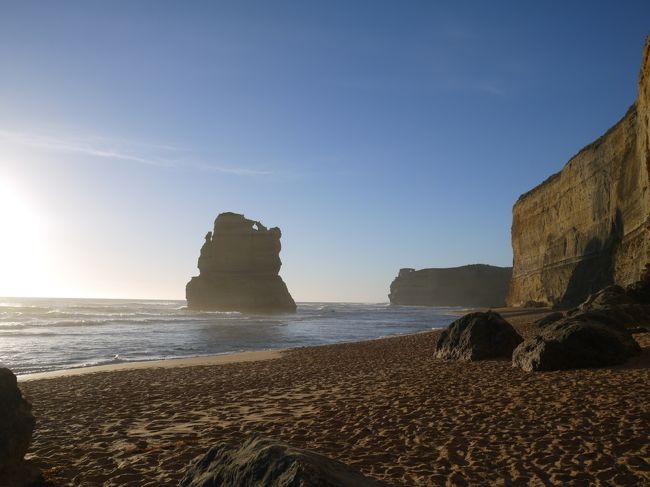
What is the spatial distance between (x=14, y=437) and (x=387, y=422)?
16.5ft

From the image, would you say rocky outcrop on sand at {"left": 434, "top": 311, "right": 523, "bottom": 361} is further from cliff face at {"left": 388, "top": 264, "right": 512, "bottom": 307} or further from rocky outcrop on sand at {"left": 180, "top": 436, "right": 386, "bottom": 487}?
cliff face at {"left": 388, "top": 264, "right": 512, "bottom": 307}

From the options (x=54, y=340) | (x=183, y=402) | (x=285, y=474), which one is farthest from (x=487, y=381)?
(x=54, y=340)

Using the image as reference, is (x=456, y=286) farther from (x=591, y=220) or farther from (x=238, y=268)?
(x=591, y=220)

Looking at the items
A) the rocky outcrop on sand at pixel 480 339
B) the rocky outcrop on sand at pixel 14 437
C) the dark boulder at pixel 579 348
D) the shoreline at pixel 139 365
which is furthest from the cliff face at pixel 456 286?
the rocky outcrop on sand at pixel 14 437

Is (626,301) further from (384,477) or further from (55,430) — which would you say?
(55,430)

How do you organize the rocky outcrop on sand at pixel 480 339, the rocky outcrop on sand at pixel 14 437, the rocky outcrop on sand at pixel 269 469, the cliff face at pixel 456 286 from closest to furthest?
1. the rocky outcrop on sand at pixel 269 469
2. the rocky outcrop on sand at pixel 14 437
3. the rocky outcrop on sand at pixel 480 339
4. the cliff face at pixel 456 286

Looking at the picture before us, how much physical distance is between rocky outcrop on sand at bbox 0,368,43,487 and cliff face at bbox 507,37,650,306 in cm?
2779

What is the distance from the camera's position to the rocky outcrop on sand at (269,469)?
125 inches

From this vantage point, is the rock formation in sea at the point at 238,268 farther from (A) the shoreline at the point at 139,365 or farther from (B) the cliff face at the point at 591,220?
(A) the shoreline at the point at 139,365

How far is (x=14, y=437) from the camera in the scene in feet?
17.4

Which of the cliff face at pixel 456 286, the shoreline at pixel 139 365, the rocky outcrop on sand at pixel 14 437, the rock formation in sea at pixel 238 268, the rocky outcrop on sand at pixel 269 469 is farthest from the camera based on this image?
the cliff face at pixel 456 286

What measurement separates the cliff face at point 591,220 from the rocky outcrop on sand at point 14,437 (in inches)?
1094

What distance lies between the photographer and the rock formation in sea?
87875mm

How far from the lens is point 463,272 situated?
148 metres
